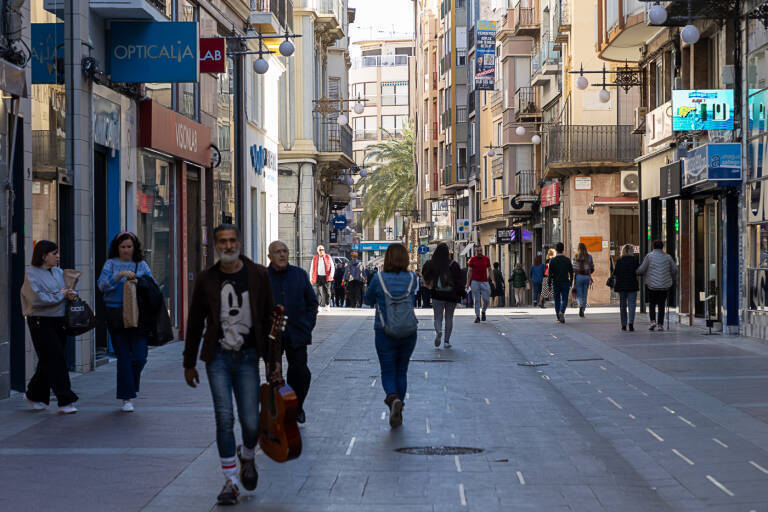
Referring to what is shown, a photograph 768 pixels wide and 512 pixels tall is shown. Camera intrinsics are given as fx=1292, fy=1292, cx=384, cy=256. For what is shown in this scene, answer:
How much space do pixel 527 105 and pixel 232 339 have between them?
4615 centimetres

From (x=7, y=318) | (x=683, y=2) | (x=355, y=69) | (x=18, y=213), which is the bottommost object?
(x=7, y=318)

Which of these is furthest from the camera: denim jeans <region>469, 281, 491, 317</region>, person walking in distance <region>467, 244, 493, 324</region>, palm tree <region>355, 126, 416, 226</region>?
palm tree <region>355, 126, 416, 226</region>

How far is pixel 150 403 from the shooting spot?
12.9 meters

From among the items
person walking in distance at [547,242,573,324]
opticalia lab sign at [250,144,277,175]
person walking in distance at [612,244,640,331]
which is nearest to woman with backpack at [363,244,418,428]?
person walking in distance at [612,244,640,331]

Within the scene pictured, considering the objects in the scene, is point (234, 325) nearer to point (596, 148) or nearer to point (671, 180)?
point (671, 180)

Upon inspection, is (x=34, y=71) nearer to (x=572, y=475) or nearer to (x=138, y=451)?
(x=138, y=451)

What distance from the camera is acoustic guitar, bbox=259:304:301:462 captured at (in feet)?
25.6

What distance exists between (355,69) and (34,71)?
127314 millimetres

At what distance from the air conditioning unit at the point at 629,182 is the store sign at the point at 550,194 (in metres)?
4.13

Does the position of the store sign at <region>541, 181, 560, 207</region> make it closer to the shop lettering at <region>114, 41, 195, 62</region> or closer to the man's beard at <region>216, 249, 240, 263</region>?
the shop lettering at <region>114, 41, 195, 62</region>

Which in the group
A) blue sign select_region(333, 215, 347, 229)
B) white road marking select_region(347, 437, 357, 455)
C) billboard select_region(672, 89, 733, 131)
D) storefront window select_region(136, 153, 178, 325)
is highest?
billboard select_region(672, 89, 733, 131)

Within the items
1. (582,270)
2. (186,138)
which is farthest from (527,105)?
(186,138)

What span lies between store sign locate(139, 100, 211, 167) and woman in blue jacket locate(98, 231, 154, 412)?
7970 mm

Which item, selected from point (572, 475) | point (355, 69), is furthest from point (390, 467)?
point (355, 69)
